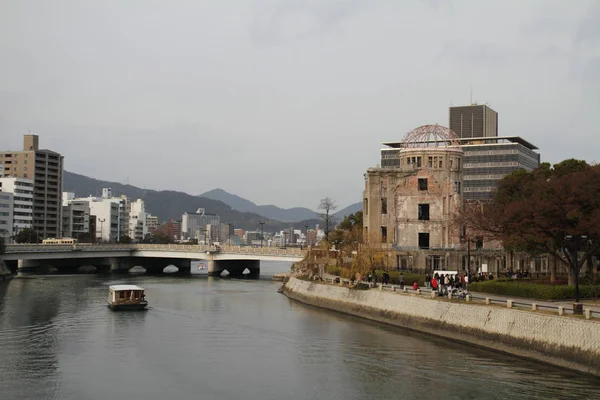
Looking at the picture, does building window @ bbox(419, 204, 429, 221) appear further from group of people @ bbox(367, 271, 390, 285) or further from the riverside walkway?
the riverside walkway

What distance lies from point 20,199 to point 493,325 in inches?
6773

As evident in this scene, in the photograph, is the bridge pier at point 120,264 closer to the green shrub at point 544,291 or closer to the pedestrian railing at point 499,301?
the pedestrian railing at point 499,301

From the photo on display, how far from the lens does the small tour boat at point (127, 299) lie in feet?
246

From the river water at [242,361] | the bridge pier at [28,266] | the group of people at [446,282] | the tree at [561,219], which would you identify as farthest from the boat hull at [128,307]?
the bridge pier at [28,266]

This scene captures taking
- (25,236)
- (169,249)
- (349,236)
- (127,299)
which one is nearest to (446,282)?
(127,299)

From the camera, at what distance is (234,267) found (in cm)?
15762

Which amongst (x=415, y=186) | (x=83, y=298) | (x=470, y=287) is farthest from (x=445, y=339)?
(x=83, y=298)

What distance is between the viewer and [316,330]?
6194cm

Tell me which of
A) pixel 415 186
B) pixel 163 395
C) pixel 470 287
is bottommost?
pixel 163 395

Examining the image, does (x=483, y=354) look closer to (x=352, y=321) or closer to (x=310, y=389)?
(x=310, y=389)

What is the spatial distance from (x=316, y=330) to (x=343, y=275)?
20947mm

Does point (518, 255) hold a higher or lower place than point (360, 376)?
higher

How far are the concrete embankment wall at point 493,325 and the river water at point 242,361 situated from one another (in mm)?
1003

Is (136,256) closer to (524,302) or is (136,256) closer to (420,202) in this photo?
(420,202)
